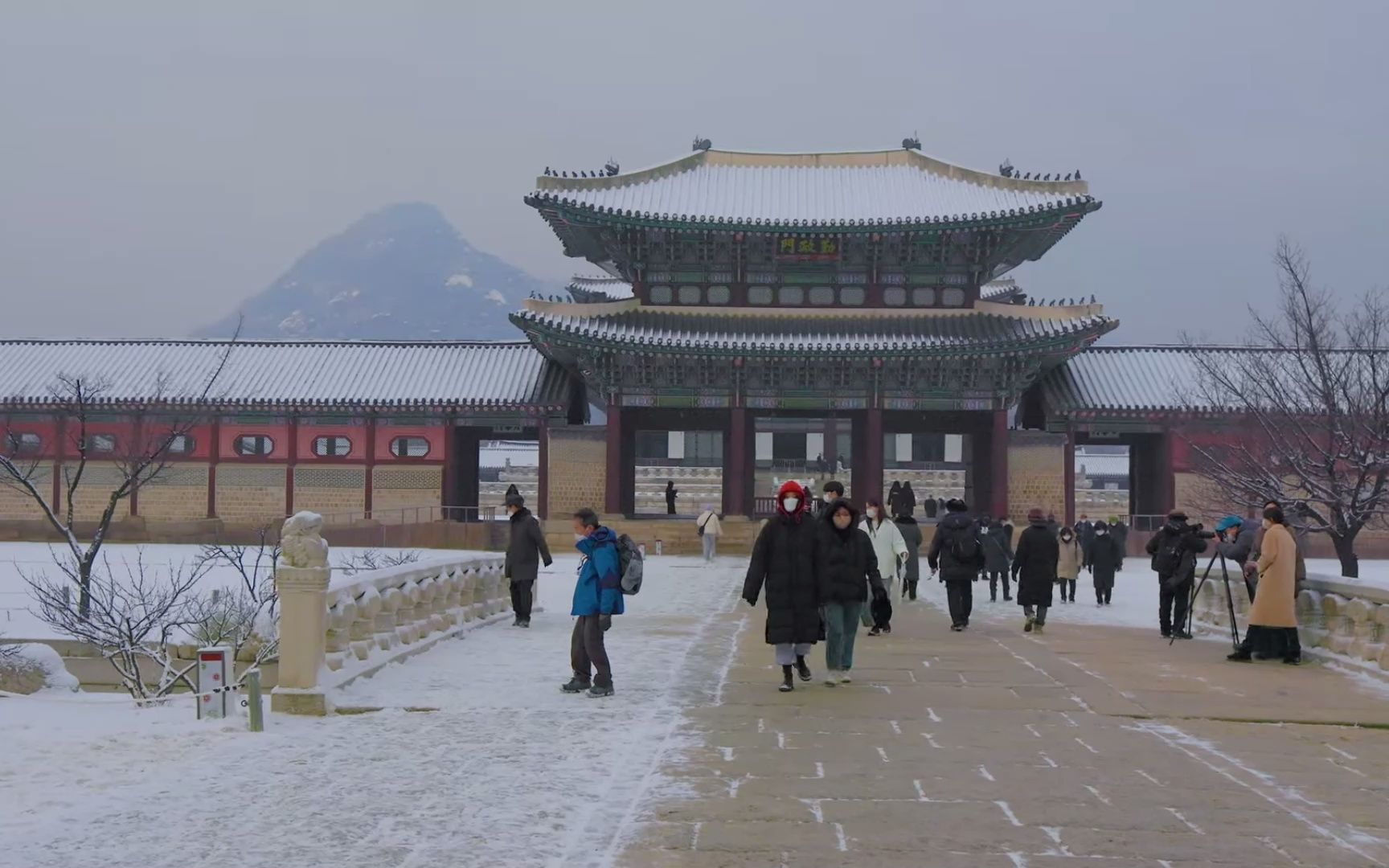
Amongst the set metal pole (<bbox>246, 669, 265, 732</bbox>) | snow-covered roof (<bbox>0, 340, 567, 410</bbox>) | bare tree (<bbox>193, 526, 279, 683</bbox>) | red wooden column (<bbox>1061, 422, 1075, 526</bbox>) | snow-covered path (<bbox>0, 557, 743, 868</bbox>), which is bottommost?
bare tree (<bbox>193, 526, 279, 683</bbox>)

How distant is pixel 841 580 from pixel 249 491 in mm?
26681

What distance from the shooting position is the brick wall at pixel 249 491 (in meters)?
33.8

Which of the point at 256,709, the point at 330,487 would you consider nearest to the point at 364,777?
the point at 256,709

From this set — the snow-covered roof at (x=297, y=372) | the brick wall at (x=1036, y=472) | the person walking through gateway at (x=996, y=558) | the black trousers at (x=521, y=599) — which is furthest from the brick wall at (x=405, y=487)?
the black trousers at (x=521, y=599)

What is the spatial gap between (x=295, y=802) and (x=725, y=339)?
25398 millimetres

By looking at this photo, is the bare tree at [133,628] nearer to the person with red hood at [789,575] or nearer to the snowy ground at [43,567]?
the snowy ground at [43,567]

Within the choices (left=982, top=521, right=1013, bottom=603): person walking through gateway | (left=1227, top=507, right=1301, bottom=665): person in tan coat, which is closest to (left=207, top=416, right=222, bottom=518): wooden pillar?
(left=982, top=521, right=1013, bottom=603): person walking through gateway

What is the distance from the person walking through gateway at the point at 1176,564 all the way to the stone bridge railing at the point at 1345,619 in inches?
51.3

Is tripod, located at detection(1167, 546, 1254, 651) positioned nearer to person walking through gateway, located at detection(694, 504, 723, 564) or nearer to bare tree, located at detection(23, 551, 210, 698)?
bare tree, located at detection(23, 551, 210, 698)

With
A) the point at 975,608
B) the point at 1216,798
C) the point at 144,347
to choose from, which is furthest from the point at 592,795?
the point at 144,347

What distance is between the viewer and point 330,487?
3378cm

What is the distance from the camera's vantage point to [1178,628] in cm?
1438

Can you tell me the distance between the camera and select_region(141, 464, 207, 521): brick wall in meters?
33.9

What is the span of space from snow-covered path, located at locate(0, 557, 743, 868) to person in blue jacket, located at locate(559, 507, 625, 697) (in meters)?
0.22
